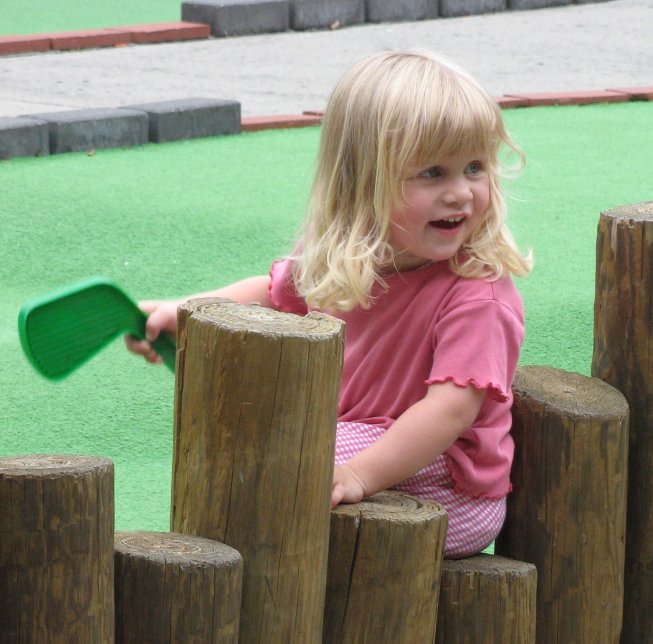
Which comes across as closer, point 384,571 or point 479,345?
point 384,571

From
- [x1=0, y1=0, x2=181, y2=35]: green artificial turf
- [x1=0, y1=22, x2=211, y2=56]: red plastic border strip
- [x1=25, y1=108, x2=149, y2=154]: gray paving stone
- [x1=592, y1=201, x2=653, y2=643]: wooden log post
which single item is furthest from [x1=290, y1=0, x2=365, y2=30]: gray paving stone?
[x1=592, y1=201, x2=653, y2=643]: wooden log post

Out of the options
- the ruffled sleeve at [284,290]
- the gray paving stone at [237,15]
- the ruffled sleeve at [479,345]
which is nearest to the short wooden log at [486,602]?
the ruffled sleeve at [479,345]

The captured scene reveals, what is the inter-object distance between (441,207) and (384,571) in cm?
59

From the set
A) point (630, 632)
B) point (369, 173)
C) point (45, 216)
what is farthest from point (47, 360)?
point (45, 216)

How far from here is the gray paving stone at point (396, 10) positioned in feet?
38.2

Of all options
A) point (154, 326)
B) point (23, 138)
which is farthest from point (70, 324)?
point (23, 138)

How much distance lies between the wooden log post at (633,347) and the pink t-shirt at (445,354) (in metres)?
0.21

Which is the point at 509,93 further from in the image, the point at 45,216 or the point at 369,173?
the point at 369,173

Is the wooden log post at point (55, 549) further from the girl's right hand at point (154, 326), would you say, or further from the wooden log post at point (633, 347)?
the wooden log post at point (633, 347)

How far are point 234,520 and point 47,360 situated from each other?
0.34 meters

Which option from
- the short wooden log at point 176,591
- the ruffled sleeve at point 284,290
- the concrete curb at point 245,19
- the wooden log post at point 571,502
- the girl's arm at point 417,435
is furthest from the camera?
the concrete curb at point 245,19

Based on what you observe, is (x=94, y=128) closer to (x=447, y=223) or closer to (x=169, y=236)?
(x=169, y=236)

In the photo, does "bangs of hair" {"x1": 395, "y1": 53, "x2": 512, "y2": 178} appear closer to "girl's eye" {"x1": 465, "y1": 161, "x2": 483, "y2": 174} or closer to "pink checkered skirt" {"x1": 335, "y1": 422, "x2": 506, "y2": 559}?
"girl's eye" {"x1": 465, "y1": 161, "x2": 483, "y2": 174}

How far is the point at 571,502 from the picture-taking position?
234 cm
